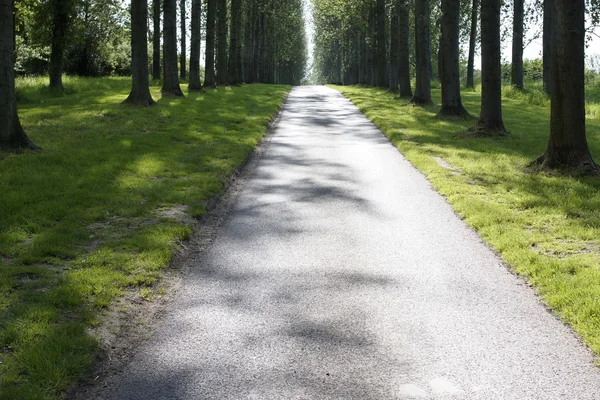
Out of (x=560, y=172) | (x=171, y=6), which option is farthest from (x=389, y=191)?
(x=171, y=6)

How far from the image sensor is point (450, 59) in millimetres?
20094

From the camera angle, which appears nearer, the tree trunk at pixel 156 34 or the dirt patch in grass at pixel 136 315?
the dirt patch in grass at pixel 136 315

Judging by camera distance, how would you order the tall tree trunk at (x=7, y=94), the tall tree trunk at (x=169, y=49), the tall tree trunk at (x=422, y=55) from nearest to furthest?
the tall tree trunk at (x=7, y=94) < the tall tree trunk at (x=422, y=55) < the tall tree trunk at (x=169, y=49)

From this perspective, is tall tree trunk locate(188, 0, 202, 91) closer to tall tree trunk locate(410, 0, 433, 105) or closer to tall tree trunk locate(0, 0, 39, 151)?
tall tree trunk locate(410, 0, 433, 105)

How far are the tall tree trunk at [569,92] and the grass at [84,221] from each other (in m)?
6.11

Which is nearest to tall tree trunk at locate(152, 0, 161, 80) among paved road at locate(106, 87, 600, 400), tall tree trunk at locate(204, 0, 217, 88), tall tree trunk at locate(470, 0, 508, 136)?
tall tree trunk at locate(204, 0, 217, 88)

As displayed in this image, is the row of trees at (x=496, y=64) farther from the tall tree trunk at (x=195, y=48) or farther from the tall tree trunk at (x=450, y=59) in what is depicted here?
the tall tree trunk at (x=195, y=48)

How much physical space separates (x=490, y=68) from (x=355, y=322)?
1279cm

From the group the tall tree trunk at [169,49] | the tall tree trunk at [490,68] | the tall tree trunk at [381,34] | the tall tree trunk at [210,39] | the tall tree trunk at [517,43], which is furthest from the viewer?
the tall tree trunk at [381,34]

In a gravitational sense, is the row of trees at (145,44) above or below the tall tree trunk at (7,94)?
above

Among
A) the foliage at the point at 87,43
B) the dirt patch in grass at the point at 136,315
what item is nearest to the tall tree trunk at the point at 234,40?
the foliage at the point at 87,43

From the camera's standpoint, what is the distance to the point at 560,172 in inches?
426

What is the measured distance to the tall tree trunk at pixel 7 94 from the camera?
458 inches

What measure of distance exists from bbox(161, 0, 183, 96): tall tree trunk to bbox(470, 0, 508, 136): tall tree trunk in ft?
45.4
